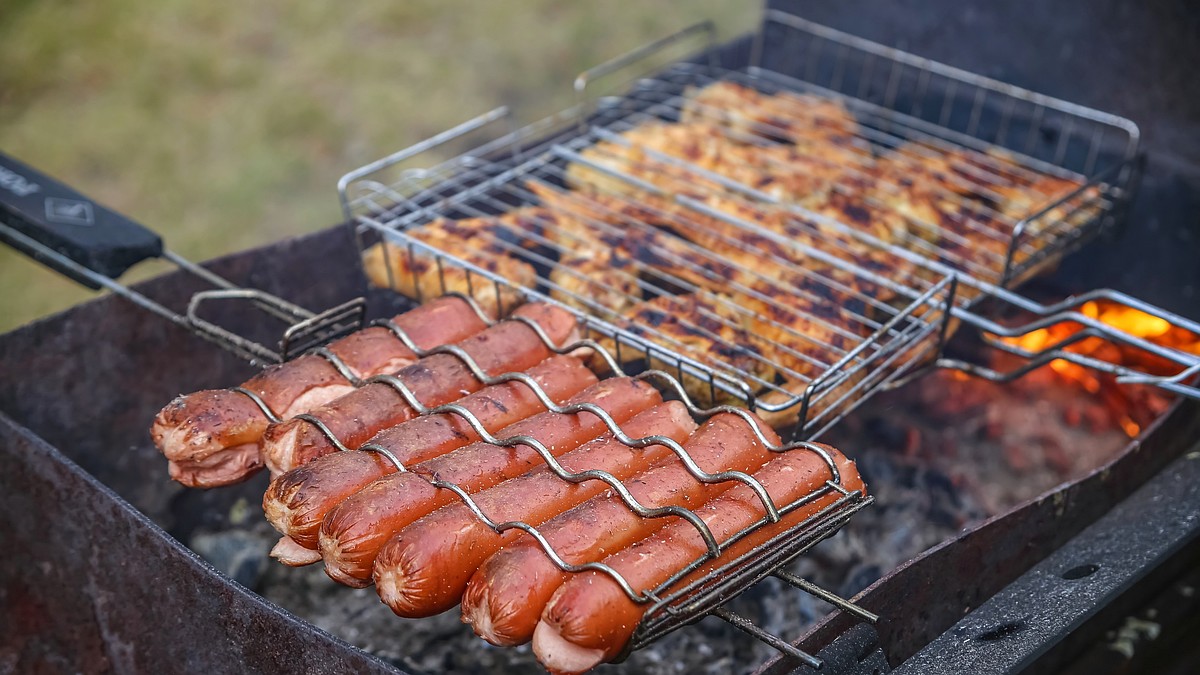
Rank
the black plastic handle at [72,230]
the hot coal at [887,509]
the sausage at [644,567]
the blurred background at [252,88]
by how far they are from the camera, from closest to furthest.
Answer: the sausage at [644,567]
the black plastic handle at [72,230]
the hot coal at [887,509]
the blurred background at [252,88]

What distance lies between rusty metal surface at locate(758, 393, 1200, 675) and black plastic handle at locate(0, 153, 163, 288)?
2.62 metres

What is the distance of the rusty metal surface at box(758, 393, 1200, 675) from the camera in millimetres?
2727

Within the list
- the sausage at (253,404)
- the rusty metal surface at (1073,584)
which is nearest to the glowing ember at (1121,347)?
the rusty metal surface at (1073,584)

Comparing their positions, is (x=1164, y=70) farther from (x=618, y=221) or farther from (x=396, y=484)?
(x=396, y=484)

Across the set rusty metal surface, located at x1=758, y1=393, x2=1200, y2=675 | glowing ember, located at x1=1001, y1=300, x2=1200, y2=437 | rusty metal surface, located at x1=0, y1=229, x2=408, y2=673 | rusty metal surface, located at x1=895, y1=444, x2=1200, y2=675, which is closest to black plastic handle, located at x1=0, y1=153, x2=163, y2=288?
rusty metal surface, located at x1=0, y1=229, x2=408, y2=673

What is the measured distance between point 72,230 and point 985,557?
3.18 meters

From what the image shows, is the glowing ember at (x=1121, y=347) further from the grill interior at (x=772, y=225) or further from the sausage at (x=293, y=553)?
the sausage at (x=293, y=553)

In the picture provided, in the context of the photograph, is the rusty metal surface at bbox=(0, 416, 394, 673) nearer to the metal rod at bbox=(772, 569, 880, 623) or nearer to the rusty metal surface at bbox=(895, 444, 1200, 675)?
the metal rod at bbox=(772, 569, 880, 623)

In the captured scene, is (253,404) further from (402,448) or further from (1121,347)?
(1121,347)

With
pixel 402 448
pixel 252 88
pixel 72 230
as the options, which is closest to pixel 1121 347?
pixel 402 448

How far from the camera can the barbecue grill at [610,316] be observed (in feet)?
10.3

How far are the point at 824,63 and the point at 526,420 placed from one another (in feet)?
12.3

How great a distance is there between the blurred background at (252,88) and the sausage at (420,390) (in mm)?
5114

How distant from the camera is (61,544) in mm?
3367
